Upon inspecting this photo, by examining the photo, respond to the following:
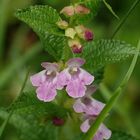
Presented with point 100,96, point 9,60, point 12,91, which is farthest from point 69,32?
point 9,60

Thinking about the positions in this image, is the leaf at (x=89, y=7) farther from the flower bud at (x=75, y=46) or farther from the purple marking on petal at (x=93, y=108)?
the purple marking on petal at (x=93, y=108)

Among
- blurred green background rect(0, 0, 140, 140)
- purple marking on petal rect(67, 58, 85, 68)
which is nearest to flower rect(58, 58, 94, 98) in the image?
purple marking on petal rect(67, 58, 85, 68)

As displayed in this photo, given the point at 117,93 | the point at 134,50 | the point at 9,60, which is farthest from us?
the point at 9,60

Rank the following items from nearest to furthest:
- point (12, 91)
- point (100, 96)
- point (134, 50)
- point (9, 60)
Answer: point (134, 50) → point (100, 96) → point (12, 91) → point (9, 60)

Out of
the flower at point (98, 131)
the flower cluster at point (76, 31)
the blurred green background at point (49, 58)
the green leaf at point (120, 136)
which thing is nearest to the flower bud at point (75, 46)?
the flower cluster at point (76, 31)

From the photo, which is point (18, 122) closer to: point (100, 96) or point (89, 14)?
point (89, 14)

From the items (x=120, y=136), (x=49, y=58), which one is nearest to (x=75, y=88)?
(x=120, y=136)

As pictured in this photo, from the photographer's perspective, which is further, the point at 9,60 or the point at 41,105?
the point at 9,60
